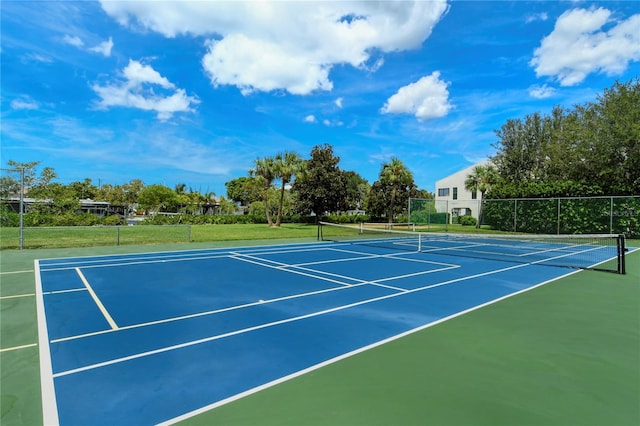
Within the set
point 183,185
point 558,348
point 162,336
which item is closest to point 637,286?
point 558,348

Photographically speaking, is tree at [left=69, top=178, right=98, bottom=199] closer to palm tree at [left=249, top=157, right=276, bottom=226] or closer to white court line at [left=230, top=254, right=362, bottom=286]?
palm tree at [left=249, top=157, right=276, bottom=226]

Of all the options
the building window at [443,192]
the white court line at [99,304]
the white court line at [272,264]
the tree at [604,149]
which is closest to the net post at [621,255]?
the white court line at [272,264]

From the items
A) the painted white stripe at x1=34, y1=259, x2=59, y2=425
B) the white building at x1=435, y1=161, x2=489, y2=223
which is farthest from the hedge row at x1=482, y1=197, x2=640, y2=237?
the painted white stripe at x1=34, y1=259, x2=59, y2=425

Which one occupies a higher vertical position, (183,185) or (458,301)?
(183,185)

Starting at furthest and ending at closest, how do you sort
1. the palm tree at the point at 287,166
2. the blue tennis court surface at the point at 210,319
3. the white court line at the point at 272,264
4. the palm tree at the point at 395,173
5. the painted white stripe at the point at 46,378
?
the palm tree at the point at 395,173 < the palm tree at the point at 287,166 < the white court line at the point at 272,264 < the blue tennis court surface at the point at 210,319 < the painted white stripe at the point at 46,378

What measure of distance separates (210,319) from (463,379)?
4.09 meters

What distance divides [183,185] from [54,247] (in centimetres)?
6419

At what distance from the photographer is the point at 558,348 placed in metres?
4.86

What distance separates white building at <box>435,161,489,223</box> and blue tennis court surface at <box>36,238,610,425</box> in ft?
117

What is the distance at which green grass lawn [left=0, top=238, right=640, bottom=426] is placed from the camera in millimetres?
3217

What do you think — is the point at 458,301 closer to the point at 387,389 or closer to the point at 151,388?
the point at 387,389

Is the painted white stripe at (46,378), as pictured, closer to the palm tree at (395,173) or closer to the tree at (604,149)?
the tree at (604,149)

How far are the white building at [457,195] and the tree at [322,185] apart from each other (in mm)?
13701

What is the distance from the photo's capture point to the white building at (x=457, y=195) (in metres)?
45.8
